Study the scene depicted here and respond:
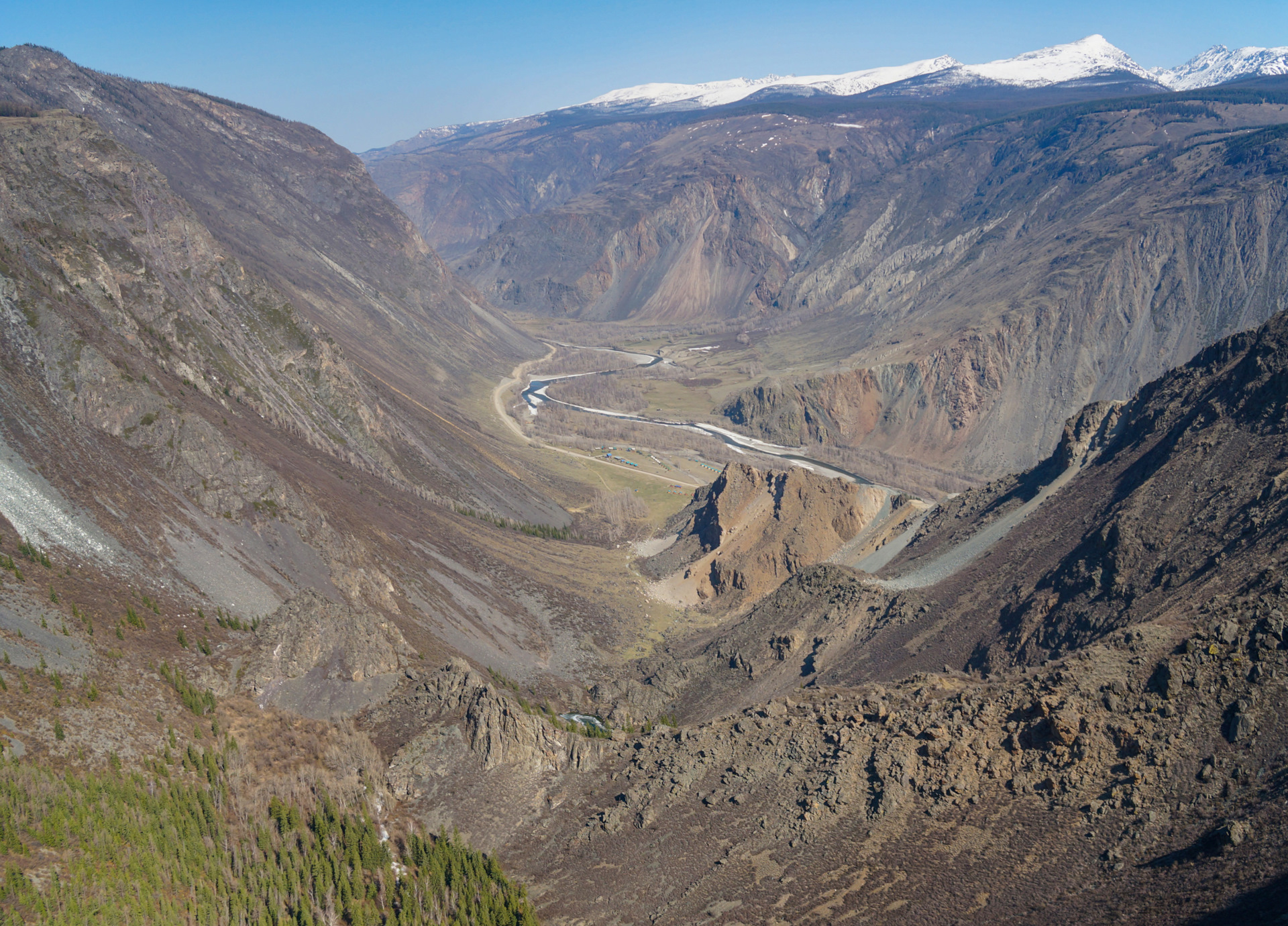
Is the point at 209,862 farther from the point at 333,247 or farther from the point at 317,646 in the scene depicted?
the point at 333,247

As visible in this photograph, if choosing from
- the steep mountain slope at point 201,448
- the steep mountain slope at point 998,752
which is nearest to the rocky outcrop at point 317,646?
the steep mountain slope at point 998,752

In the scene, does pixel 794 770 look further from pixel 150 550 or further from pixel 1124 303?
pixel 1124 303

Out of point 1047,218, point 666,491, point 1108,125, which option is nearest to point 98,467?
point 666,491

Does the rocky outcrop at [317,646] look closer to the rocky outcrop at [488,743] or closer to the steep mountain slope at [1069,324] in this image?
the rocky outcrop at [488,743]

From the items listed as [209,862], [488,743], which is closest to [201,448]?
[488,743]

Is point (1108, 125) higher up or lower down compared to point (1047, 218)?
higher up
